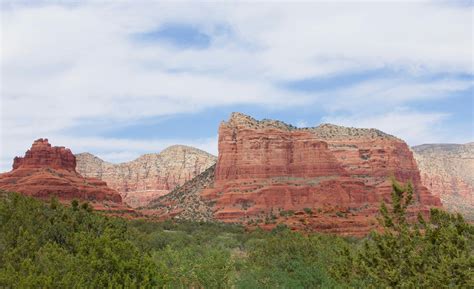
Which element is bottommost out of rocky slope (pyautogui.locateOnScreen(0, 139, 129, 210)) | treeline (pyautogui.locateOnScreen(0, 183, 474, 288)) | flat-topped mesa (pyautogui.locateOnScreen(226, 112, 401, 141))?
treeline (pyautogui.locateOnScreen(0, 183, 474, 288))

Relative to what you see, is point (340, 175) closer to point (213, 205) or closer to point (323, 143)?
point (323, 143)

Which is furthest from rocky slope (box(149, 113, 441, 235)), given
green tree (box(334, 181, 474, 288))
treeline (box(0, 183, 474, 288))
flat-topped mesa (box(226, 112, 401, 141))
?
green tree (box(334, 181, 474, 288))

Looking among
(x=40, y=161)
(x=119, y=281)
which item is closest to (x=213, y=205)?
(x=40, y=161)

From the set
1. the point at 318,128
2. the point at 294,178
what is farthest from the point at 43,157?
the point at 318,128

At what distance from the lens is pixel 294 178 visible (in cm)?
14175

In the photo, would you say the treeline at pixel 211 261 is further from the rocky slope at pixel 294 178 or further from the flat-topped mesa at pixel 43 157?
the flat-topped mesa at pixel 43 157

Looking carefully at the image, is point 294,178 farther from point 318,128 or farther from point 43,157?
point 43,157

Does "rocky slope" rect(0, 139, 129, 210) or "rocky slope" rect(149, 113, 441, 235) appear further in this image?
"rocky slope" rect(149, 113, 441, 235)

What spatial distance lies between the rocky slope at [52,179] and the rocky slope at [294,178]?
19.7 metres

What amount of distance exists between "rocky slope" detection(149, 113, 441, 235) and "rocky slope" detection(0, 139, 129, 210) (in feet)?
64.7

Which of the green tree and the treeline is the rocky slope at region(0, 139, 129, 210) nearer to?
the treeline

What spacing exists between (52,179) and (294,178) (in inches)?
2328

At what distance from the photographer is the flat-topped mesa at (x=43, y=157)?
12575cm

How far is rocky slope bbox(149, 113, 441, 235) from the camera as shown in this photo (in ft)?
418
